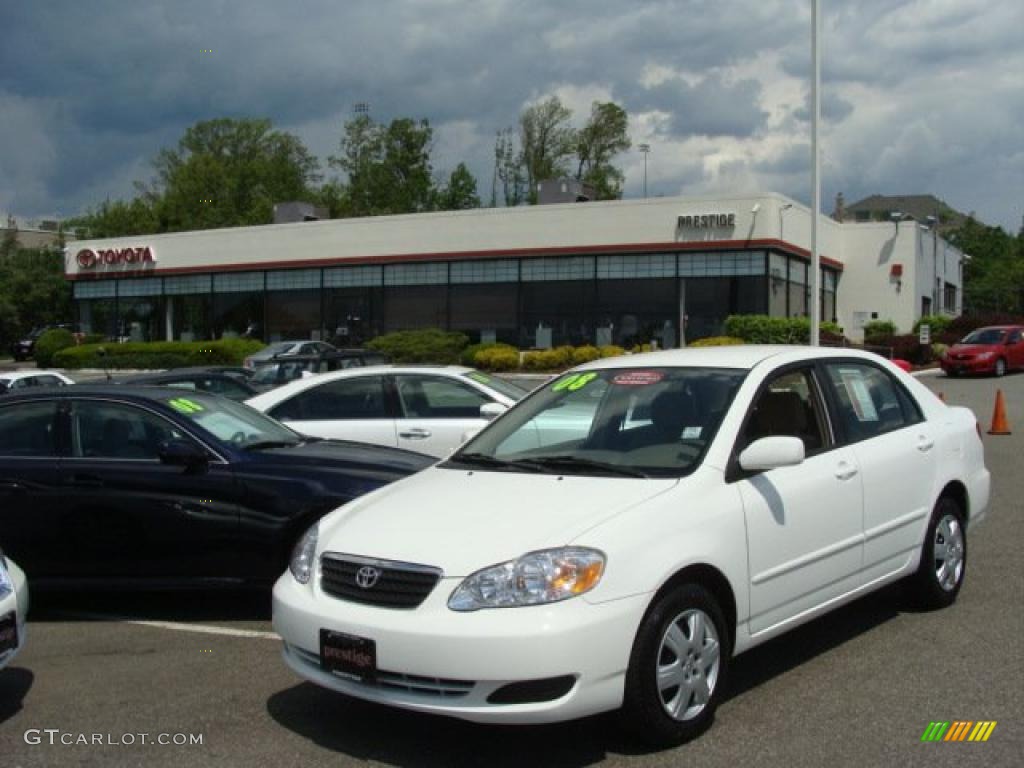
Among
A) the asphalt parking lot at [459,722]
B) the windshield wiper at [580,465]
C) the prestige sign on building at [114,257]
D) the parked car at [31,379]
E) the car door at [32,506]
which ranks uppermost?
the prestige sign on building at [114,257]

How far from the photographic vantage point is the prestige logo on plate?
451cm

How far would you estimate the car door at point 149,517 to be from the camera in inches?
264

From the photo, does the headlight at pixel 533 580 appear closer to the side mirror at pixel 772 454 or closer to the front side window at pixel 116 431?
the side mirror at pixel 772 454

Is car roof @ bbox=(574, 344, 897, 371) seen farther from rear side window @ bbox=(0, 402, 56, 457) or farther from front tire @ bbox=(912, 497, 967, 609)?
rear side window @ bbox=(0, 402, 56, 457)

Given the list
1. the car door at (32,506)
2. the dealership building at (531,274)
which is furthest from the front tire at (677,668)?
the dealership building at (531,274)

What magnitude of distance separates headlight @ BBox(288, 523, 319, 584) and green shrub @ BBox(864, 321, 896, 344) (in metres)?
35.5

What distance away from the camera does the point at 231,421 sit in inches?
298

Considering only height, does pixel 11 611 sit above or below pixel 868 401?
below

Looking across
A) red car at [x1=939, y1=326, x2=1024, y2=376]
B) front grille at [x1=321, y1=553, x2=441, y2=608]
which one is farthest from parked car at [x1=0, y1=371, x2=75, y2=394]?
red car at [x1=939, y1=326, x2=1024, y2=376]

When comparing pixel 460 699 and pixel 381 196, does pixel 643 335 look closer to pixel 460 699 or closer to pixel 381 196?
pixel 460 699

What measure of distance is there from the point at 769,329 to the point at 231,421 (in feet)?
92.1

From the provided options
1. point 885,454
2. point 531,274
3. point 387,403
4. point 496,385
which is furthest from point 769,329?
point 885,454

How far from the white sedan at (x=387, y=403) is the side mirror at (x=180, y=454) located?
10.2ft

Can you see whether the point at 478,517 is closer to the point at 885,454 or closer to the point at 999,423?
the point at 885,454
